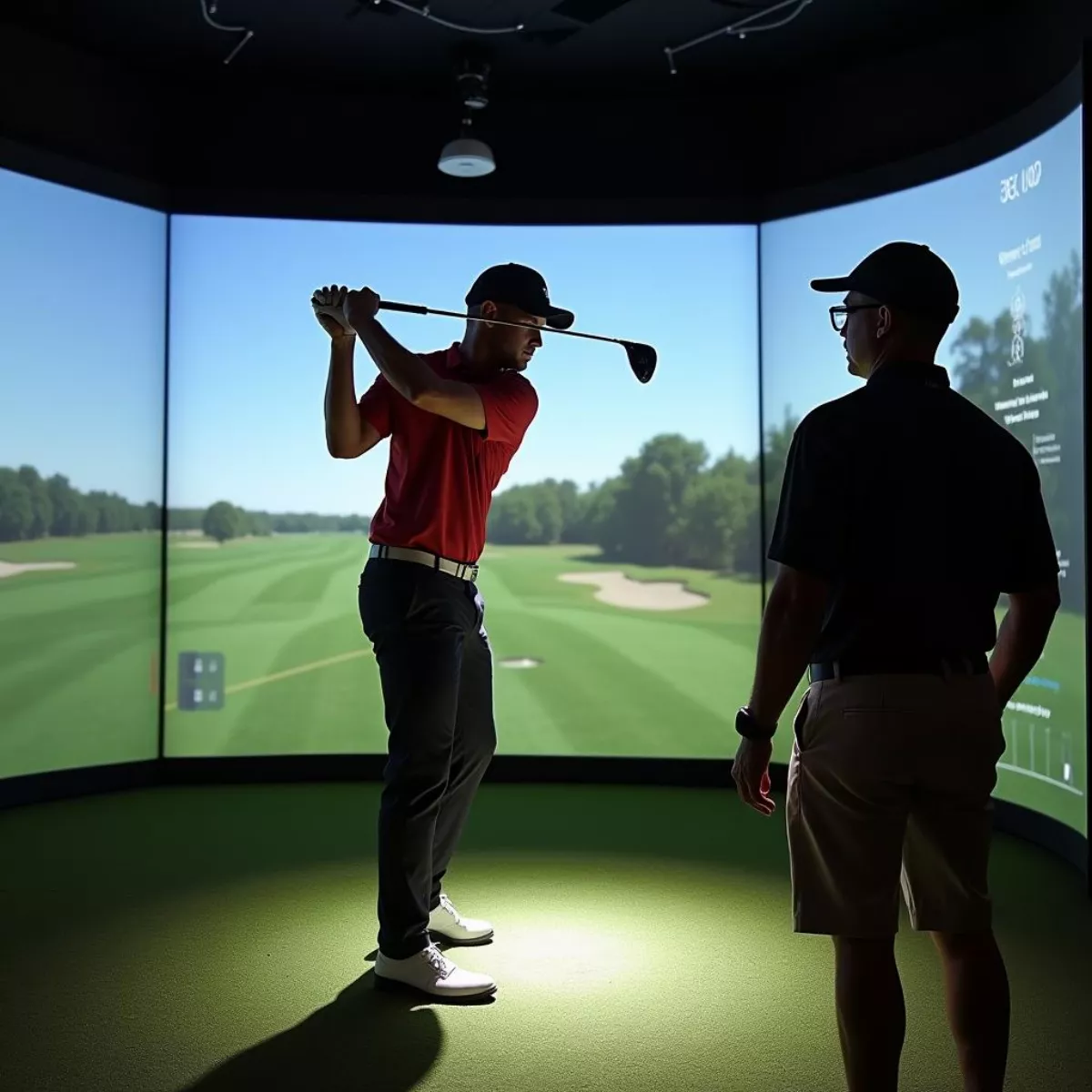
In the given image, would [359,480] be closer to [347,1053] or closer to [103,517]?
[103,517]

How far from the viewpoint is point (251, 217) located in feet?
16.3

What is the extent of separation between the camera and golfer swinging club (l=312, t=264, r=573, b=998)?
2.45 meters

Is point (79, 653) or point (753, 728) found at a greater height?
point (753, 728)

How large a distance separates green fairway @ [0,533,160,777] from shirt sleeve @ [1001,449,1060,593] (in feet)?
12.5

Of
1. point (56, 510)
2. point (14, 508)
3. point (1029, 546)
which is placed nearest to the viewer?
point (1029, 546)

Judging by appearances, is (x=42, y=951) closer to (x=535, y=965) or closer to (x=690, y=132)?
(x=535, y=965)

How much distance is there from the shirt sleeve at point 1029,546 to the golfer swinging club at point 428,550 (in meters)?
1.17

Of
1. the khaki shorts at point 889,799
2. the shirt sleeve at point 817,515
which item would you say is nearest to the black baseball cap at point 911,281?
the shirt sleeve at point 817,515

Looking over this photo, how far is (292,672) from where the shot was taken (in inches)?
197

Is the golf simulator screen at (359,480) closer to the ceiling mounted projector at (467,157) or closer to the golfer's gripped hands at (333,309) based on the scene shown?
the ceiling mounted projector at (467,157)

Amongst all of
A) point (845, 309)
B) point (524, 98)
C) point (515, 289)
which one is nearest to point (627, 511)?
point (524, 98)

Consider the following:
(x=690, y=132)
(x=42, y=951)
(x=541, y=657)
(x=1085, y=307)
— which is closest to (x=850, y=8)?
Answer: (x=690, y=132)

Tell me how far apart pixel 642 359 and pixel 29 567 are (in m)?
2.74

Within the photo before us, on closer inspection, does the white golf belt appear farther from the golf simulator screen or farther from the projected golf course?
the projected golf course
